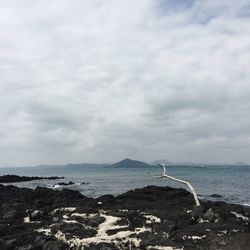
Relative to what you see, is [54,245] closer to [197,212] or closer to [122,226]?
[122,226]

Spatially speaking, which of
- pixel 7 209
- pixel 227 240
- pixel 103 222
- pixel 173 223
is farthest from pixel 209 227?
pixel 7 209

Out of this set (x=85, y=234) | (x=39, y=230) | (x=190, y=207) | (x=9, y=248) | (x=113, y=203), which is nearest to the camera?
(x=9, y=248)

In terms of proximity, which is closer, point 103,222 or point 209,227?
point 209,227

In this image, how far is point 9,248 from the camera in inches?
816

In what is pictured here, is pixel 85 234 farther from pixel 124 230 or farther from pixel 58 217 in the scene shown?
pixel 58 217

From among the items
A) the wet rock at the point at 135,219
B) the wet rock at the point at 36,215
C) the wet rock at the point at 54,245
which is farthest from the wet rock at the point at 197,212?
the wet rock at the point at 36,215

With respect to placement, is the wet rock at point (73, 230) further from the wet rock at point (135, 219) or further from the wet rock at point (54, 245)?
the wet rock at point (135, 219)

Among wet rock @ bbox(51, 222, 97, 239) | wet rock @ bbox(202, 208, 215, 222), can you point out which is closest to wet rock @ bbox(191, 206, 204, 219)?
wet rock @ bbox(202, 208, 215, 222)

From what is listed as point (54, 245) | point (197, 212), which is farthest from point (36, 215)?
point (197, 212)

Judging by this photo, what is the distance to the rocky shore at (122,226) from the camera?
1997 centimetres

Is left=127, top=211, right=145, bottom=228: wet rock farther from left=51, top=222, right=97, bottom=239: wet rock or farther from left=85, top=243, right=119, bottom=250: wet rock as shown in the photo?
left=85, top=243, right=119, bottom=250: wet rock

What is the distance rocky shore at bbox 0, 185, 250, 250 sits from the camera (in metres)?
20.0

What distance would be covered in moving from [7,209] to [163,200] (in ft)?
42.9

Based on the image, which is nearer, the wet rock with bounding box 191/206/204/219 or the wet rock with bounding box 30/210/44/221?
the wet rock with bounding box 191/206/204/219
